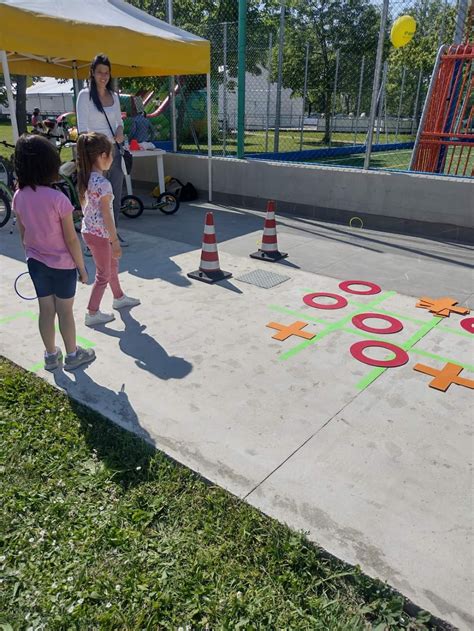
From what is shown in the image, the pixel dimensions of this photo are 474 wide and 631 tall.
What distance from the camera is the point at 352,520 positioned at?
2.44m

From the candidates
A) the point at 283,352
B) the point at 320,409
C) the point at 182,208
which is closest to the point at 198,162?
the point at 182,208

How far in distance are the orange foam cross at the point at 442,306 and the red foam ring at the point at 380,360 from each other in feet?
3.23

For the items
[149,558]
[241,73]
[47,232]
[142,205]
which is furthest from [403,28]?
[149,558]

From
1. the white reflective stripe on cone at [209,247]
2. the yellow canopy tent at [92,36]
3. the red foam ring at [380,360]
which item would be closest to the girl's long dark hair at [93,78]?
Result: the yellow canopy tent at [92,36]

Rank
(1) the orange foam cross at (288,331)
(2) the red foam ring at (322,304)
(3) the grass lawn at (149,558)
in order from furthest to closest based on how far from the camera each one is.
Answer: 1. (2) the red foam ring at (322,304)
2. (1) the orange foam cross at (288,331)
3. (3) the grass lawn at (149,558)

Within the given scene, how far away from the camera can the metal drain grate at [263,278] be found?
5612mm

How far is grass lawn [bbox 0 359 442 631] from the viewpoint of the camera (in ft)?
6.51

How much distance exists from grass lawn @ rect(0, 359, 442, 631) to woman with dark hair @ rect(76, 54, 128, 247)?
13.4 ft

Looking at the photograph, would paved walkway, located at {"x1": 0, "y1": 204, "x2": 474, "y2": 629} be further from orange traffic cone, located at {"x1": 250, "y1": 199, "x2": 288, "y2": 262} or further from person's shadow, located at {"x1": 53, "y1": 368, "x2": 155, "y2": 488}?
orange traffic cone, located at {"x1": 250, "y1": 199, "x2": 288, "y2": 262}

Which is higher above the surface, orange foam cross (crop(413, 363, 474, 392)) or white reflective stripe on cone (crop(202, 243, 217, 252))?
white reflective stripe on cone (crop(202, 243, 217, 252))

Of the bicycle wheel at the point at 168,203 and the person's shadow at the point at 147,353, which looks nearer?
the person's shadow at the point at 147,353

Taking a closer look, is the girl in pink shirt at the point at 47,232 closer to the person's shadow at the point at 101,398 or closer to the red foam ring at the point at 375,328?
the person's shadow at the point at 101,398

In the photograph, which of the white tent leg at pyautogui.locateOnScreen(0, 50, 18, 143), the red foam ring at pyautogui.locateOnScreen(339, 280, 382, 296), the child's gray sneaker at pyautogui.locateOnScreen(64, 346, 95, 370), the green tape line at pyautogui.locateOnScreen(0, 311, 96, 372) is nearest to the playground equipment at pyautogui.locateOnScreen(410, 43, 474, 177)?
the red foam ring at pyautogui.locateOnScreen(339, 280, 382, 296)

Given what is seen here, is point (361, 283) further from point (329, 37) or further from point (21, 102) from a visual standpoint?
point (329, 37)
